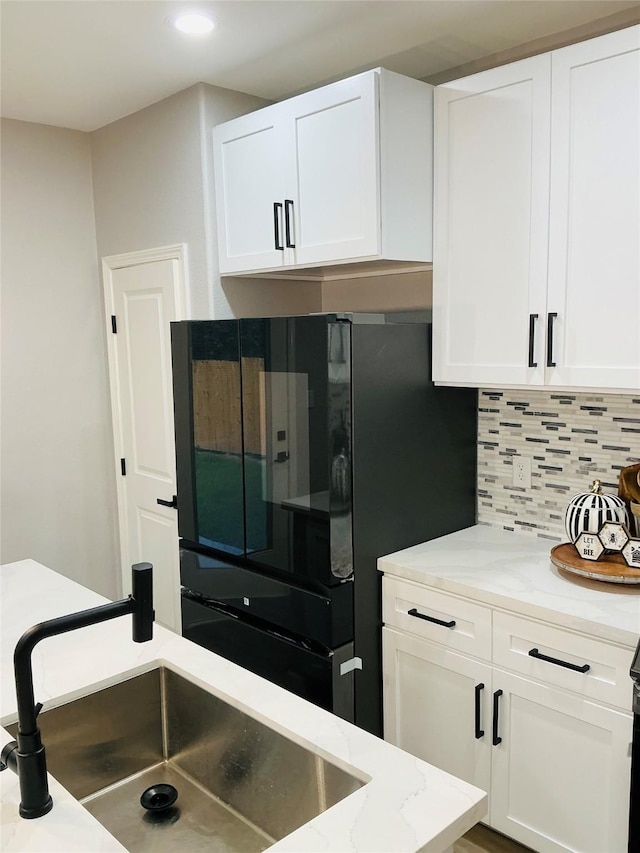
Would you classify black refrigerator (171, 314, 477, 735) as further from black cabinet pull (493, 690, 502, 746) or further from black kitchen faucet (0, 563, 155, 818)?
black kitchen faucet (0, 563, 155, 818)

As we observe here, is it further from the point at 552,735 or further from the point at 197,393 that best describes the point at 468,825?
the point at 197,393

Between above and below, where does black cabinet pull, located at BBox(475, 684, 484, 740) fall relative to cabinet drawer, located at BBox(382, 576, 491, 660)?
below

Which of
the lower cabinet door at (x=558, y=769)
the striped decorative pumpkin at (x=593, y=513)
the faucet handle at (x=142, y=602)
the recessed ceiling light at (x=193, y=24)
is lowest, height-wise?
the lower cabinet door at (x=558, y=769)

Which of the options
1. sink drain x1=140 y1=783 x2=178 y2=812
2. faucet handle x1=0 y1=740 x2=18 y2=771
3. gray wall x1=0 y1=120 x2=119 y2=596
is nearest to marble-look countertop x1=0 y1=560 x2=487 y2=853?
faucet handle x1=0 y1=740 x2=18 y2=771

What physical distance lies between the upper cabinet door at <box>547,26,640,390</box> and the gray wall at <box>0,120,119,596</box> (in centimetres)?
231

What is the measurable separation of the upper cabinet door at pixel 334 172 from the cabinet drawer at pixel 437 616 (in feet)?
3.48

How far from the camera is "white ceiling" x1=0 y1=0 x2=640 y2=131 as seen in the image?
2121 millimetres

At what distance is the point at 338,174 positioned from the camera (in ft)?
7.62

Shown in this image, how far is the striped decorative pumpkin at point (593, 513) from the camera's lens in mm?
2115

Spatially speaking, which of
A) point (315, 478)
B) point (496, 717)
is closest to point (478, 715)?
point (496, 717)

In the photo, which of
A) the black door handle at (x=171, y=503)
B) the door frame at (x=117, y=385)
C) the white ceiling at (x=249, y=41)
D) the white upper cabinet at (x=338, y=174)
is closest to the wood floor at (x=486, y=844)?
the black door handle at (x=171, y=503)

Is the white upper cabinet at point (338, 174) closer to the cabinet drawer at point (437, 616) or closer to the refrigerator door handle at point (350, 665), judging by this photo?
the cabinet drawer at point (437, 616)

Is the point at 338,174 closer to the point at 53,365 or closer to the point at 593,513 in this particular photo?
the point at 593,513

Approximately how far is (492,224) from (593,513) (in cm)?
92
